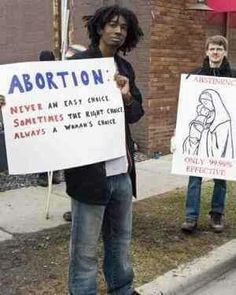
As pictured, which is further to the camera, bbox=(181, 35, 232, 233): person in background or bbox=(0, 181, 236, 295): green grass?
bbox=(181, 35, 232, 233): person in background

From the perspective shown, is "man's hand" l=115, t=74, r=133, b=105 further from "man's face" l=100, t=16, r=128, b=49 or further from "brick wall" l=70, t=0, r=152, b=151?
"brick wall" l=70, t=0, r=152, b=151

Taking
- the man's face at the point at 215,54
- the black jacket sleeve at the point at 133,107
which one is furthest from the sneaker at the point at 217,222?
the black jacket sleeve at the point at 133,107

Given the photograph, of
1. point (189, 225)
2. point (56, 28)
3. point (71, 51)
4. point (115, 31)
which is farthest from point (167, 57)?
point (115, 31)

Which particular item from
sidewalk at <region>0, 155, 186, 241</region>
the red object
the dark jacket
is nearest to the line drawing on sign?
sidewalk at <region>0, 155, 186, 241</region>

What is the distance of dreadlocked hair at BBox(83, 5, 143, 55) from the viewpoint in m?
3.08

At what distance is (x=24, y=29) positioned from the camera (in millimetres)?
10891

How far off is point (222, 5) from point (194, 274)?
6.53m

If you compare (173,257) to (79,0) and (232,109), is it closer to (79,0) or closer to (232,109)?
(232,109)

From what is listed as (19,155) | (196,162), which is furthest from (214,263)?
(19,155)

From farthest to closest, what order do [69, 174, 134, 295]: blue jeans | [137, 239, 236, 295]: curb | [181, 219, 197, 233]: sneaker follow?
[181, 219, 197, 233]: sneaker → [137, 239, 236, 295]: curb → [69, 174, 134, 295]: blue jeans

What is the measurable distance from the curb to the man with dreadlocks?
673 millimetres

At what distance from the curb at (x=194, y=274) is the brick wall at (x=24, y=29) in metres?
6.58

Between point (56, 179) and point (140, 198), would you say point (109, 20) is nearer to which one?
point (140, 198)

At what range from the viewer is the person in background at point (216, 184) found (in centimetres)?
490
